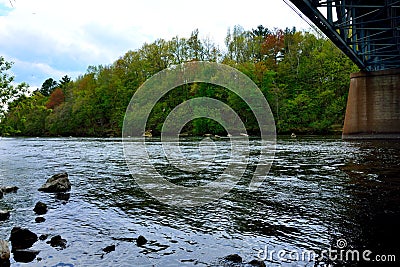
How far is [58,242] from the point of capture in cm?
659

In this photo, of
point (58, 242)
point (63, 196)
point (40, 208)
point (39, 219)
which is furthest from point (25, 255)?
point (63, 196)

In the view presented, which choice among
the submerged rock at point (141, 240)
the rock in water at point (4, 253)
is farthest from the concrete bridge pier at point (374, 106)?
the rock in water at point (4, 253)

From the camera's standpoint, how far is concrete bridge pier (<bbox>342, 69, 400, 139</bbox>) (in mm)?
35688

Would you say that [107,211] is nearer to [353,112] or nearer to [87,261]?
[87,261]

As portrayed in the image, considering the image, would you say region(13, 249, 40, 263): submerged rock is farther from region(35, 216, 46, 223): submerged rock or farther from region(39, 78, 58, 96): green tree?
region(39, 78, 58, 96): green tree

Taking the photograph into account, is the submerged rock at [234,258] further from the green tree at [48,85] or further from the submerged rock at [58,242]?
the green tree at [48,85]

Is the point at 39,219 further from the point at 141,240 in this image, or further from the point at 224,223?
the point at 224,223

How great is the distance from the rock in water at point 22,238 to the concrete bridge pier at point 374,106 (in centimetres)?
3659

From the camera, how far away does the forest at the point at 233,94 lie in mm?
68188

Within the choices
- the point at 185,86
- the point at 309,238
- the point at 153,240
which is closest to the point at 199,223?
the point at 153,240

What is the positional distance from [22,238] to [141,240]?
7.31ft

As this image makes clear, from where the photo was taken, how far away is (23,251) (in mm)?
6121

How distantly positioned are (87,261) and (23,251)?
1.27 metres

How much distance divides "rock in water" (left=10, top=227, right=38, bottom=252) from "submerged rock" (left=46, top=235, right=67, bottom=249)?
33 cm
